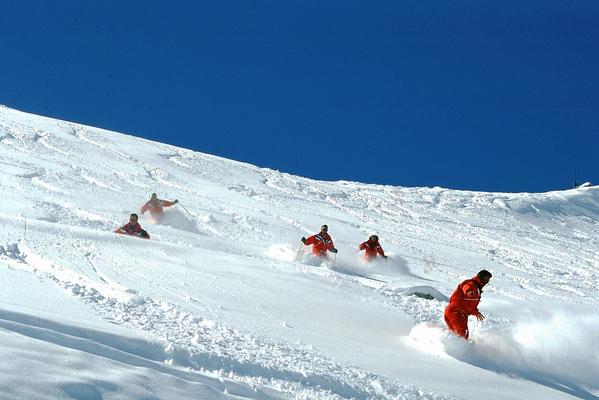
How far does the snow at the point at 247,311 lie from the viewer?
3.66 meters

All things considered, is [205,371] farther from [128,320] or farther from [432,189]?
[432,189]

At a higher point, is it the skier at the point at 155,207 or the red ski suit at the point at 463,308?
the skier at the point at 155,207

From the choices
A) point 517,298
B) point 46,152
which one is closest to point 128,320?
point 517,298

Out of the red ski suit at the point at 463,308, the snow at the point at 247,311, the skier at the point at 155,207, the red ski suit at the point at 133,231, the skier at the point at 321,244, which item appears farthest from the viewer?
the skier at the point at 155,207

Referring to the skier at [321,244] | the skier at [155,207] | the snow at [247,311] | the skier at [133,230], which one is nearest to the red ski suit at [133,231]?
the skier at [133,230]

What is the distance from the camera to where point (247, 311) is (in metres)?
5.95

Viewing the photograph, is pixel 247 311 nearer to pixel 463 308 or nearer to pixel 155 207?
pixel 463 308

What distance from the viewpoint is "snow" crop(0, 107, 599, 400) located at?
12.0 feet

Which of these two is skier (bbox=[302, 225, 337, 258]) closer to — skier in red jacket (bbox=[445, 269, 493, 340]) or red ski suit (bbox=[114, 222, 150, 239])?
red ski suit (bbox=[114, 222, 150, 239])

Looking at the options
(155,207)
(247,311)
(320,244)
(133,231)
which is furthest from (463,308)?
(155,207)

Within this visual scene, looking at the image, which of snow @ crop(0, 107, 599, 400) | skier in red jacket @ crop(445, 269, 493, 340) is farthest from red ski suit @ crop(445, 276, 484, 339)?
snow @ crop(0, 107, 599, 400)

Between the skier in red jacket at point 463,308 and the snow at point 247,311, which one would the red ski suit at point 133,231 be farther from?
the skier in red jacket at point 463,308

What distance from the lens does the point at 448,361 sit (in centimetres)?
568

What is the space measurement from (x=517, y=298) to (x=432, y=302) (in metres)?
3.53
